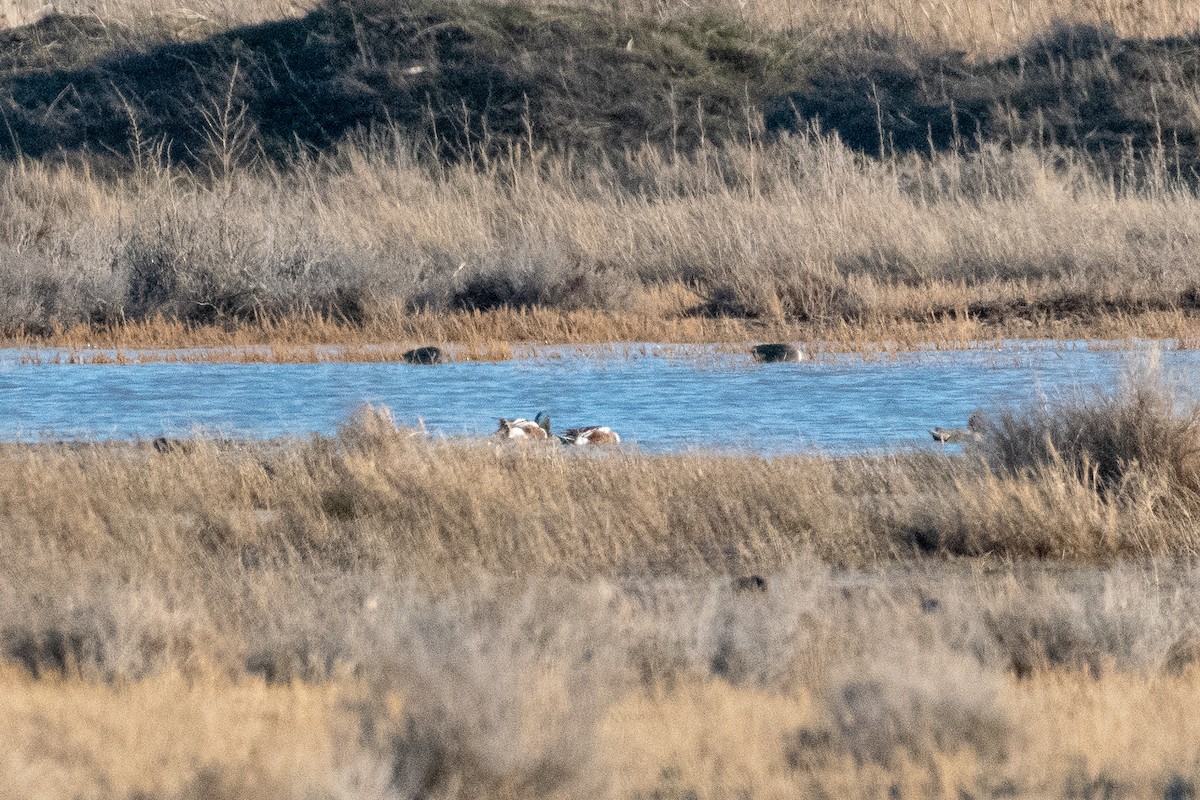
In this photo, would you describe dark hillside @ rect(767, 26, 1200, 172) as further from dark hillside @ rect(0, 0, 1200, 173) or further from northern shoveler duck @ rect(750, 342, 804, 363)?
northern shoveler duck @ rect(750, 342, 804, 363)

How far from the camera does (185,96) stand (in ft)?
100

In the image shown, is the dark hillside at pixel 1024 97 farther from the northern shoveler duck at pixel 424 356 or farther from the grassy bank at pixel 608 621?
the grassy bank at pixel 608 621

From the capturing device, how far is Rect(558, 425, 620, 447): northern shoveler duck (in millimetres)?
10930

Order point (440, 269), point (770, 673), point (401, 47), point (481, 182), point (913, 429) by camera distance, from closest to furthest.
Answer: point (770, 673), point (913, 429), point (440, 269), point (481, 182), point (401, 47)

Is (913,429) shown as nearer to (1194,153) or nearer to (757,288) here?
(757,288)

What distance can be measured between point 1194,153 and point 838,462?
58.9 ft

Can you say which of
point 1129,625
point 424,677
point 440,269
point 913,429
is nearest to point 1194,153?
point 440,269

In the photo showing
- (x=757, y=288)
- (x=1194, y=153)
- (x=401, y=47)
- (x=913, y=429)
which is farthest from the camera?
(x=401, y=47)

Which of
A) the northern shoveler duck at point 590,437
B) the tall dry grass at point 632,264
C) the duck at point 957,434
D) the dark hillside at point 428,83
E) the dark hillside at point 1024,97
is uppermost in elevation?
the dark hillside at point 428,83

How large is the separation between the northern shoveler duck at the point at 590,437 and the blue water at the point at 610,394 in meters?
0.27

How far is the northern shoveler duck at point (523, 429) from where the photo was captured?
10691 mm

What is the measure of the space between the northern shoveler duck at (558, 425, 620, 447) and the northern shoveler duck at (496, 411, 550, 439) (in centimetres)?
13

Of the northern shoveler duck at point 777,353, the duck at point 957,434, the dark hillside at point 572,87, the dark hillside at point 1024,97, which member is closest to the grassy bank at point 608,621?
the duck at point 957,434

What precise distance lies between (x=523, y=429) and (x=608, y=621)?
554 cm
